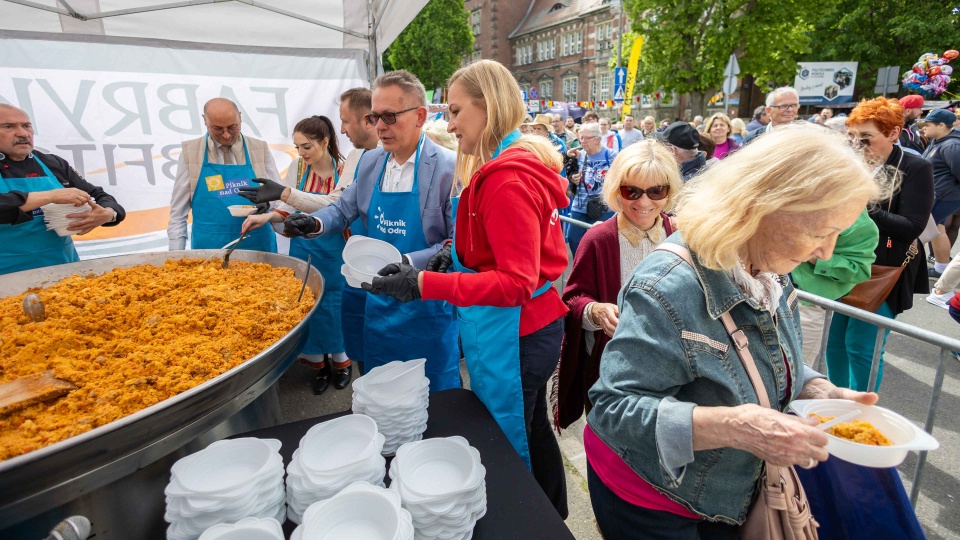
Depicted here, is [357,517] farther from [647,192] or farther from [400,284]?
[647,192]

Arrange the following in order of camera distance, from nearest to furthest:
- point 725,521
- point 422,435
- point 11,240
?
point 725,521 → point 422,435 → point 11,240

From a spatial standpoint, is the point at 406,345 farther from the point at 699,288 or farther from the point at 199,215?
the point at 199,215

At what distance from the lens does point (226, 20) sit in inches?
170

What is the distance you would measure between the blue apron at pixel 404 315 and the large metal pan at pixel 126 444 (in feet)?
2.75

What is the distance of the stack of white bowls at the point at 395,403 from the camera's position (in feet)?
4.77

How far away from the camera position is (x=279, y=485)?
1177 millimetres

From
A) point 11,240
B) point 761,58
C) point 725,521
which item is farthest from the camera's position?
point 761,58

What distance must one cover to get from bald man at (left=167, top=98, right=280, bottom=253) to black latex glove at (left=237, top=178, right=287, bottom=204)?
0.52 m

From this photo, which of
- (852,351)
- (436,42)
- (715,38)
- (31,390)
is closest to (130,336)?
(31,390)

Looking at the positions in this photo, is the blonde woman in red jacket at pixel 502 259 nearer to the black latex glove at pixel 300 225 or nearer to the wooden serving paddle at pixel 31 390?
the wooden serving paddle at pixel 31 390

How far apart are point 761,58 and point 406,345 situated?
990 inches

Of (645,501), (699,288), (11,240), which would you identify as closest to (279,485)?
(645,501)

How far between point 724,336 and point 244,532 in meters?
1.21

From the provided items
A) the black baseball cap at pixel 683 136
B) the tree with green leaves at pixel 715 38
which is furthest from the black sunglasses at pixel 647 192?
the tree with green leaves at pixel 715 38
